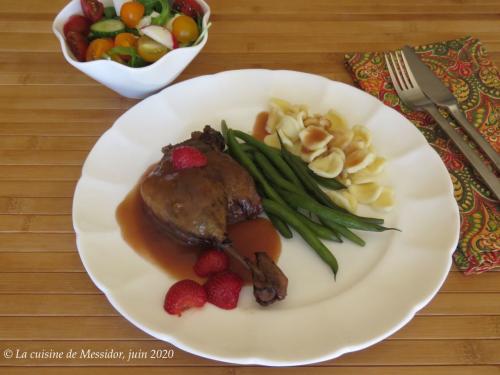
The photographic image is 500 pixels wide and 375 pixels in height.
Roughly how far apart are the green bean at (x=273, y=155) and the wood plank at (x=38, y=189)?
38.0 inches

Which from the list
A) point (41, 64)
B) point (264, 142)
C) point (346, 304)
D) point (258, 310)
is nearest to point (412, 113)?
point (264, 142)

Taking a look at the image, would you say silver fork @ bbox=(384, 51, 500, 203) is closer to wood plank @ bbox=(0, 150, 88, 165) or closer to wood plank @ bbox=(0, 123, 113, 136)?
wood plank @ bbox=(0, 123, 113, 136)


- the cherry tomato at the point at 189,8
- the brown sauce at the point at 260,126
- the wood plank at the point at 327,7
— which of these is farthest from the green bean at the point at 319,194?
the wood plank at the point at 327,7

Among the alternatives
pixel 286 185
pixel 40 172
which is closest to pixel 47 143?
pixel 40 172

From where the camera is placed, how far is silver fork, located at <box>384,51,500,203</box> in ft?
8.15

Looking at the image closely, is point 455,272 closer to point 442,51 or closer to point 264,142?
point 264,142

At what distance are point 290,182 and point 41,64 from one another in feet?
6.35

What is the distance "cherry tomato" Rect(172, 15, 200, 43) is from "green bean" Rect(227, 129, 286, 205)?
26.0 inches

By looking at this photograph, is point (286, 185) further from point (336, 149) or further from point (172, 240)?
point (172, 240)

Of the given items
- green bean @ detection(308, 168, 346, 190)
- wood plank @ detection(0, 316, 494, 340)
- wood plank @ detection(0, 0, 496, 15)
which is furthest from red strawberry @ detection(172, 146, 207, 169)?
wood plank @ detection(0, 0, 496, 15)

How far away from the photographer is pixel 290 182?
2.47 metres

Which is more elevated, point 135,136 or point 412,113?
point 412,113

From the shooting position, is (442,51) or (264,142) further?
(442,51)

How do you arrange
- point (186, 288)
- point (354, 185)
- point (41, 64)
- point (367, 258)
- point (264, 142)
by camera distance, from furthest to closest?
point (41, 64), point (264, 142), point (354, 185), point (367, 258), point (186, 288)
